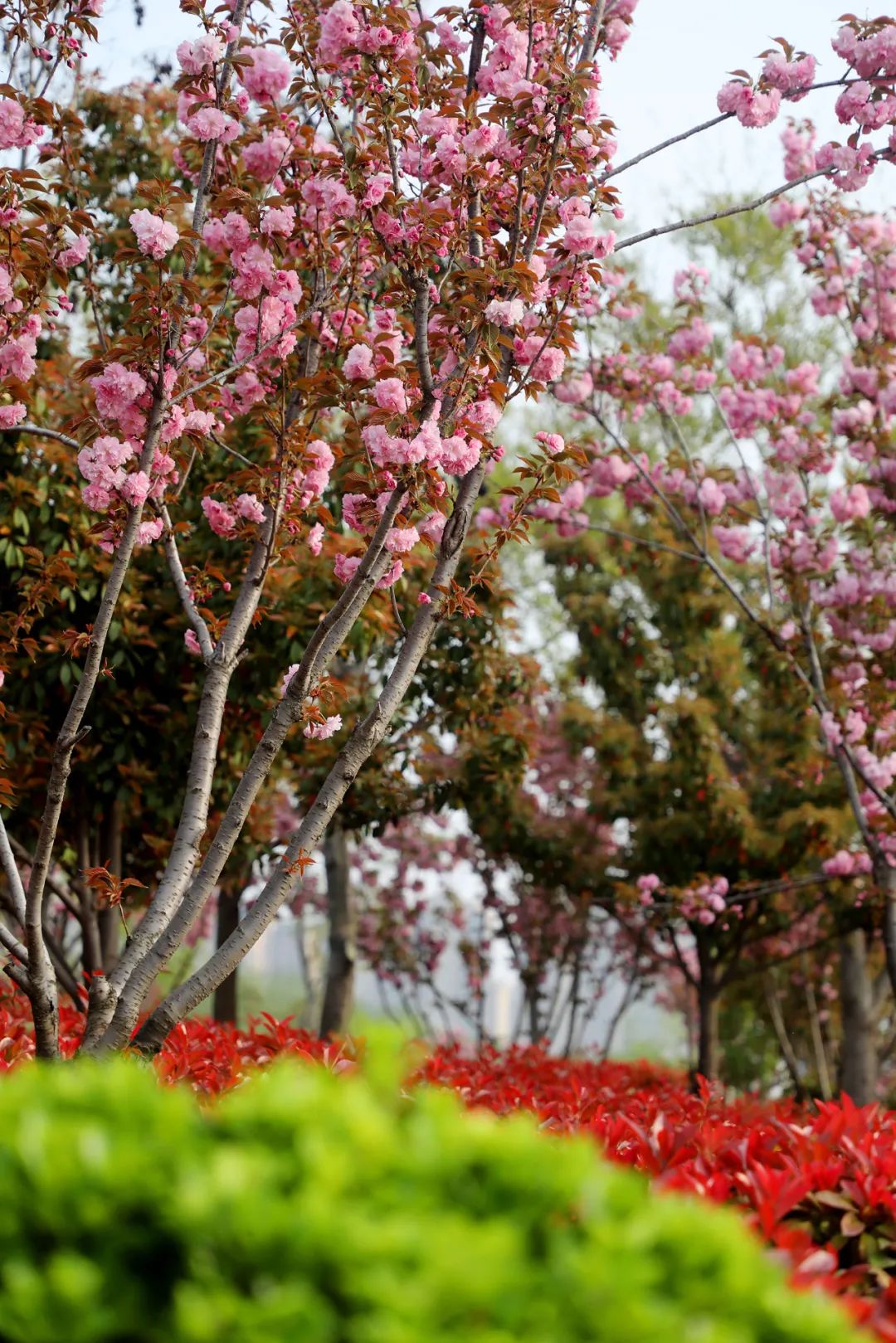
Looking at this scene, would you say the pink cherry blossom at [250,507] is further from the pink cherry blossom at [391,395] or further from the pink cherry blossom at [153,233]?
the pink cherry blossom at [153,233]

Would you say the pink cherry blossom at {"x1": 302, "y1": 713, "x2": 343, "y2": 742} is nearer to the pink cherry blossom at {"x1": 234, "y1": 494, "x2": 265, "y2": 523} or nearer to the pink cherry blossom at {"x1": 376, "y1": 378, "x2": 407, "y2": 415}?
the pink cherry blossom at {"x1": 234, "y1": 494, "x2": 265, "y2": 523}

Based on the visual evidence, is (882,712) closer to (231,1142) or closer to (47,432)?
(47,432)

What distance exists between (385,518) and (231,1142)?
2329 mm

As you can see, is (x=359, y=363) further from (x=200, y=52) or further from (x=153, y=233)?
(x=200, y=52)

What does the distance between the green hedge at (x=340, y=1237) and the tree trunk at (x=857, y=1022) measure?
915cm

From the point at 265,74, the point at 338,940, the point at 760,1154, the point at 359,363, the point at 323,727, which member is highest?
the point at 265,74

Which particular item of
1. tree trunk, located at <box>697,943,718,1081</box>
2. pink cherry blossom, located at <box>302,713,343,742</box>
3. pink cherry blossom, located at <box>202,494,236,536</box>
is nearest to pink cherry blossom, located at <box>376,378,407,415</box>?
pink cherry blossom, located at <box>202,494,236,536</box>

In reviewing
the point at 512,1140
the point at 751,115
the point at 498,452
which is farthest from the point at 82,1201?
the point at 751,115

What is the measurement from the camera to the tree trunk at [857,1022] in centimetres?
994

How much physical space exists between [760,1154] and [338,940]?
7.84 metres

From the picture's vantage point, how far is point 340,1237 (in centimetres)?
136

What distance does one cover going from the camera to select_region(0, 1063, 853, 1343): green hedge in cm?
135

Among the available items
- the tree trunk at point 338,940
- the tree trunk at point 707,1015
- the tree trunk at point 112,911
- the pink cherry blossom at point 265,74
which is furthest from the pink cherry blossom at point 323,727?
the tree trunk at point 707,1015

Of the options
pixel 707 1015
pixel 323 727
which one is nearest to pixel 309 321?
pixel 323 727
